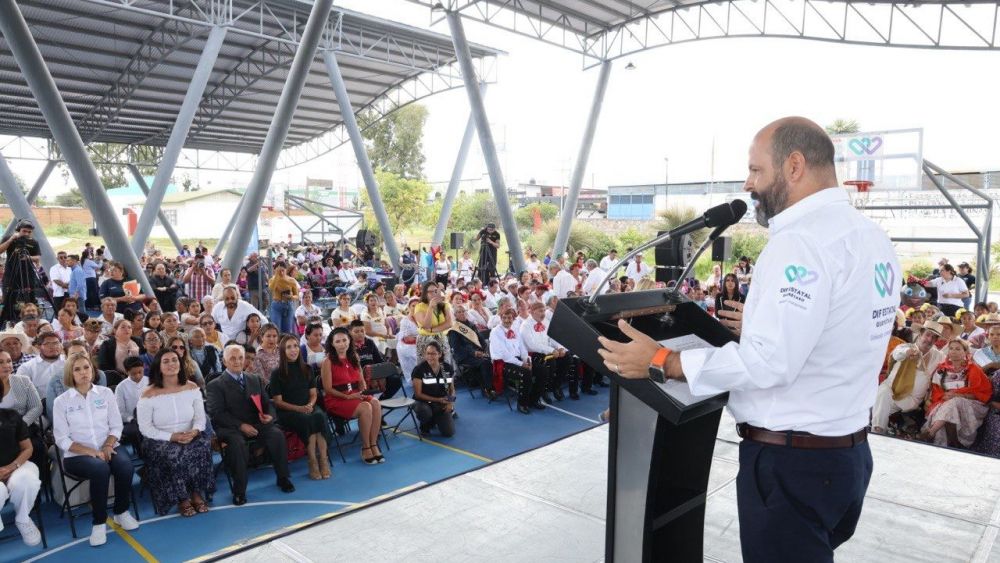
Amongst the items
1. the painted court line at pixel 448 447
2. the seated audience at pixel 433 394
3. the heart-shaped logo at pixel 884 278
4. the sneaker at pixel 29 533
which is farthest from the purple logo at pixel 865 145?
the sneaker at pixel 29 533

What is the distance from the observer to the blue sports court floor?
13.9ft

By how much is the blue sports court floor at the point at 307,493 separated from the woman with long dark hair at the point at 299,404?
0.69 ft

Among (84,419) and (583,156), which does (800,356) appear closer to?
(84,419)

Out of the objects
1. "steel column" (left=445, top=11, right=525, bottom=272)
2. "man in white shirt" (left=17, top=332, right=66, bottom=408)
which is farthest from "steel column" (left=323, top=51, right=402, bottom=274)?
"man in white shirt" (left=17, top=332, right=66, bottom=408)

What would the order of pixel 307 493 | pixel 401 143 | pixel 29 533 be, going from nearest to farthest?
pixel 29 533, pixel 307 493, pixel 401 143

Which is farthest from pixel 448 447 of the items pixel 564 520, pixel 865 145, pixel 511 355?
pixel 865 145

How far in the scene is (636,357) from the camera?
1.49 meters

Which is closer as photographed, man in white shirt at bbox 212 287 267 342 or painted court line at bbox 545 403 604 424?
painted court line at bbox 545 403 604 424

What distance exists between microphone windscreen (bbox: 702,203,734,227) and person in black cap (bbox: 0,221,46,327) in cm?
869

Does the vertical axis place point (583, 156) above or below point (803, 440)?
above

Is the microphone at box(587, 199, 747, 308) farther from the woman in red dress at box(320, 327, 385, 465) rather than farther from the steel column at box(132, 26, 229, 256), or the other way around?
the steel column at box(132, 26, 229, 256)

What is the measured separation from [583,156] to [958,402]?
12.8 m

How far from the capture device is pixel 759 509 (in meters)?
1.54

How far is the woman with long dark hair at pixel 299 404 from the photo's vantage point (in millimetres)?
5566
